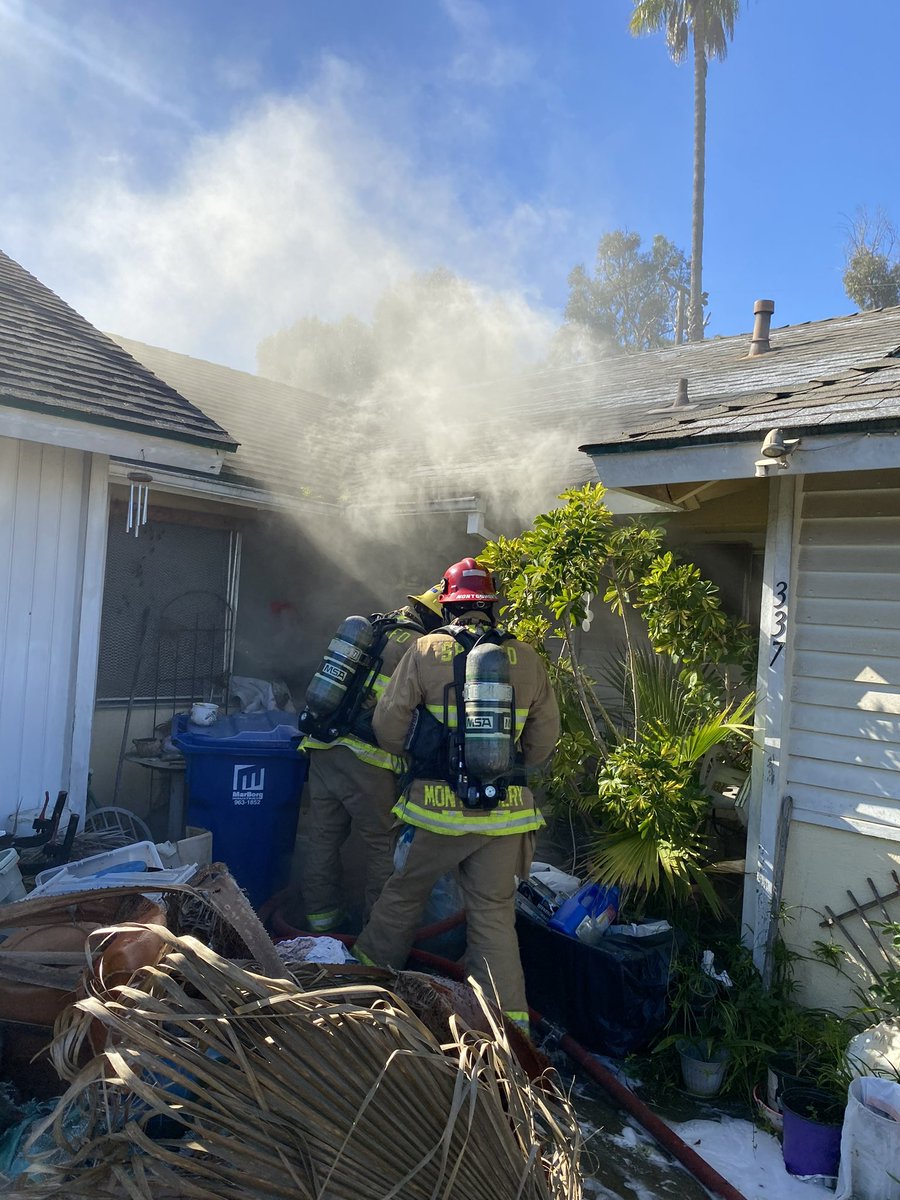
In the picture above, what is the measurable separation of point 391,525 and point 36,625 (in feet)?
10.6

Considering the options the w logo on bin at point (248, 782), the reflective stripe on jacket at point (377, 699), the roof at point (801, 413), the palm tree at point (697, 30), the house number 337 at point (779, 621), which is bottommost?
the w logo on bin at point (248, 782)

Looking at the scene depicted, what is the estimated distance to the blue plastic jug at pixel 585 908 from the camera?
426 cm

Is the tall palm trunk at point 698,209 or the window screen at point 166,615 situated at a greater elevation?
the tall palm trunk at point 698,209

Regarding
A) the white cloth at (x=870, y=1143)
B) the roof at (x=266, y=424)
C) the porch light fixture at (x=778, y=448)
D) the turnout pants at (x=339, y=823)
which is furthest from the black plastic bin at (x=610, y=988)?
the roof at (x=266, y=424)

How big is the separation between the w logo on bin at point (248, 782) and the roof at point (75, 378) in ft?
6.32

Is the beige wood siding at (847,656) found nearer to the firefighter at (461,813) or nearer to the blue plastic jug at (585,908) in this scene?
the blue plastic jug at (585,908)

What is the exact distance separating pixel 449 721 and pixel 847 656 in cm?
190

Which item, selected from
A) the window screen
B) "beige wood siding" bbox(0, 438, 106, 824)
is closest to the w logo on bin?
"beige wood siding" bbox(0, 438, 106, 824)

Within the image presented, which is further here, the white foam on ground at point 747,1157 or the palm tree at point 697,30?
the palm tree at point 697,30

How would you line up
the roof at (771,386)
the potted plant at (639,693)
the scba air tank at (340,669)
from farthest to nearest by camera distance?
1. the scba air tank at (340,669)
2. the potted plant at (639,693)
3. the roof at (771,386)

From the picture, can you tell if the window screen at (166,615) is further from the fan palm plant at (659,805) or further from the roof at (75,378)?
the fan palm plant at (659,805)

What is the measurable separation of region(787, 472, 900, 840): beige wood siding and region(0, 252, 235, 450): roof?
3.30m

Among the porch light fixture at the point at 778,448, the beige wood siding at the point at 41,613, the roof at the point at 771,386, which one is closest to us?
the porch light fixture at the point at 778,448

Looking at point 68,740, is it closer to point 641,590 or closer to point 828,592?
point 641,590
